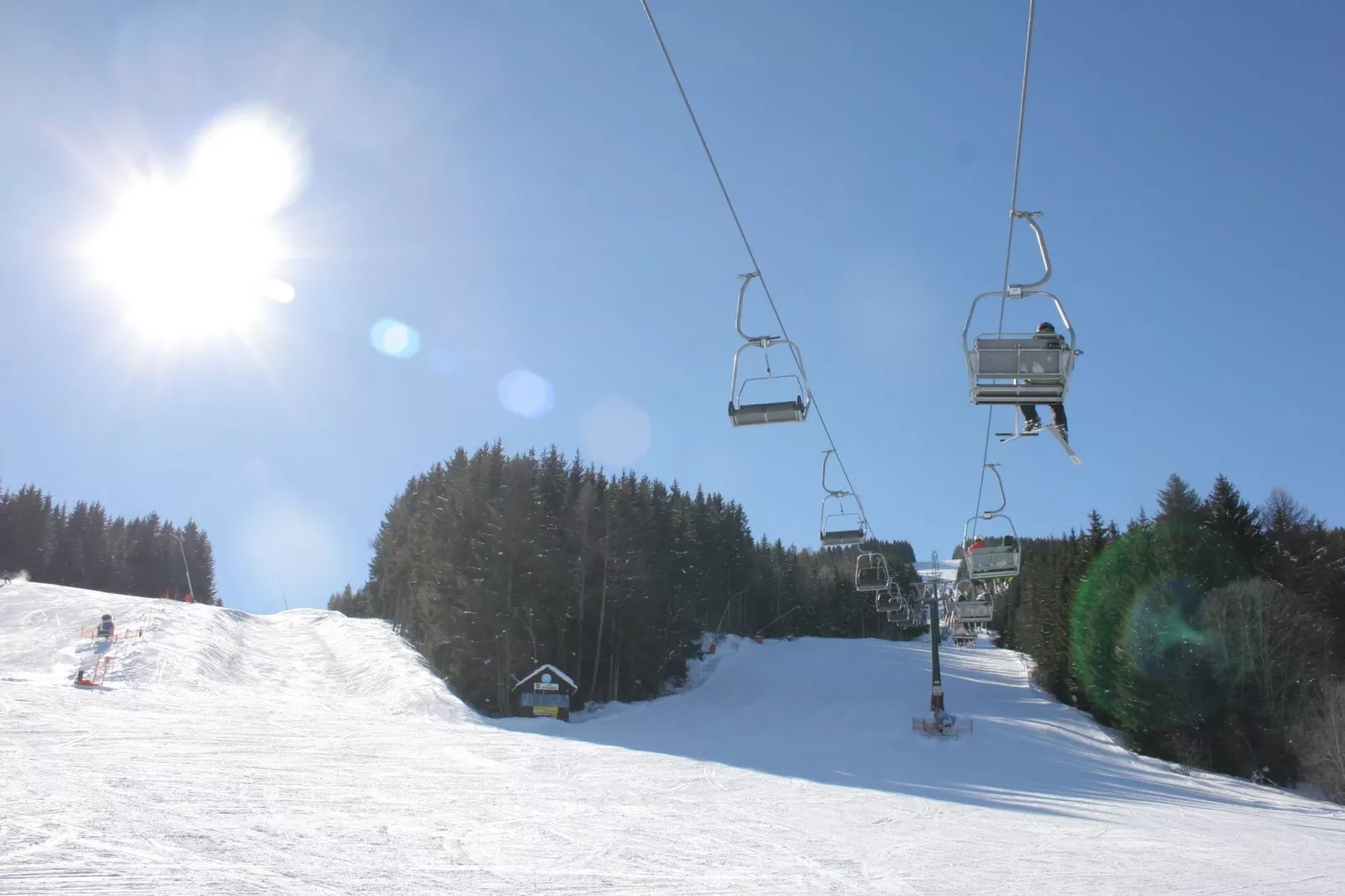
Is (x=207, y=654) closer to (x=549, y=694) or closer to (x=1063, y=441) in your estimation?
(x=549, y=694)

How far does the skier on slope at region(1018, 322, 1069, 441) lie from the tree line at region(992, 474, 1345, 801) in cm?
2414

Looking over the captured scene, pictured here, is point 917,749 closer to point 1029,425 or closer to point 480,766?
point 480,766

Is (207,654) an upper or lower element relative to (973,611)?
lower

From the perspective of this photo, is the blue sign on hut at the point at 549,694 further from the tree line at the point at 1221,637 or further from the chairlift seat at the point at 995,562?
the tree line at the point at 1221,637

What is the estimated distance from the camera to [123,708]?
2297 centimetres

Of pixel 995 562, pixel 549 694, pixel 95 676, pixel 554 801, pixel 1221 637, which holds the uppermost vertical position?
pixel 995 562

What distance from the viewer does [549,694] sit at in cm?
3275

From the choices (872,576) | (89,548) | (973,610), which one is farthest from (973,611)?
(89,548)

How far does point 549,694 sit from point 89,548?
224 ft

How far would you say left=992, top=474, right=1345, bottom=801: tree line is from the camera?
30078 millimetres

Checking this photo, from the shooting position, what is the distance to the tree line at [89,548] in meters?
70.5

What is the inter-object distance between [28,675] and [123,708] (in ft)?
36.7

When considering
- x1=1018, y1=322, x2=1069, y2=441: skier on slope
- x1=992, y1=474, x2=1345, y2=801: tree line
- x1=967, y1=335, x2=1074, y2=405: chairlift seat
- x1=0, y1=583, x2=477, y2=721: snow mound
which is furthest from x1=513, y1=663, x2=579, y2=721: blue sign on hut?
x1=967, y1=335, x2=1074, y2=405: chairlift seat

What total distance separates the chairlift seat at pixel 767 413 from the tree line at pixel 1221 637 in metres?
27.8
